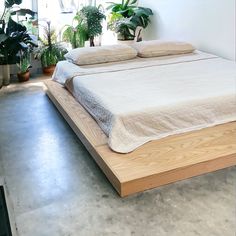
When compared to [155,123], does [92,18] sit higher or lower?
higher

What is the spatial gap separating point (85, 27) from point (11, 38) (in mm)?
1158

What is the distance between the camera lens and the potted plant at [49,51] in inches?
165

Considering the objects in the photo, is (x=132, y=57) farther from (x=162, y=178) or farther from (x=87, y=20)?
(x=162, y=178)

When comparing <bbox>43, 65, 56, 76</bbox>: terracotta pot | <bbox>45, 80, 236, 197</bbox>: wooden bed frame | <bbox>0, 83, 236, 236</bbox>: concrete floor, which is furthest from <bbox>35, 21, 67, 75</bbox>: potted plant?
<bbox>45, 80, 236, 197</bbox>: wooden bed frame

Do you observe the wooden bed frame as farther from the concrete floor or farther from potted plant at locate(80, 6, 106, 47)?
potted plant at locate(80, 6, 106, 47)

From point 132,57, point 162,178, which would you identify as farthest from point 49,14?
point 162,178

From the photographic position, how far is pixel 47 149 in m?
2.52

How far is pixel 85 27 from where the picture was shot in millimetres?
4418

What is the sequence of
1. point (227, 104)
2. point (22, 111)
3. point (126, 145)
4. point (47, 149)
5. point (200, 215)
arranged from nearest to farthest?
point (200, 215) → point (126, 145) → point (227, 104) → point (47, 149) → point (22, 111)

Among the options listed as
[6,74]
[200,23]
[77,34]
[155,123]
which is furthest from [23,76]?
[155,123]

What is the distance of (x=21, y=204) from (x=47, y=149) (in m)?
0.66

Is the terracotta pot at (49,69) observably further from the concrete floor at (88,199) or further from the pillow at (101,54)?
the concrete floor at (88,199)

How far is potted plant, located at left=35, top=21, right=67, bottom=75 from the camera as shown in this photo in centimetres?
419

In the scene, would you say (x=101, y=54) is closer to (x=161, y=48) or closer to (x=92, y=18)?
(x=161, y=48)
